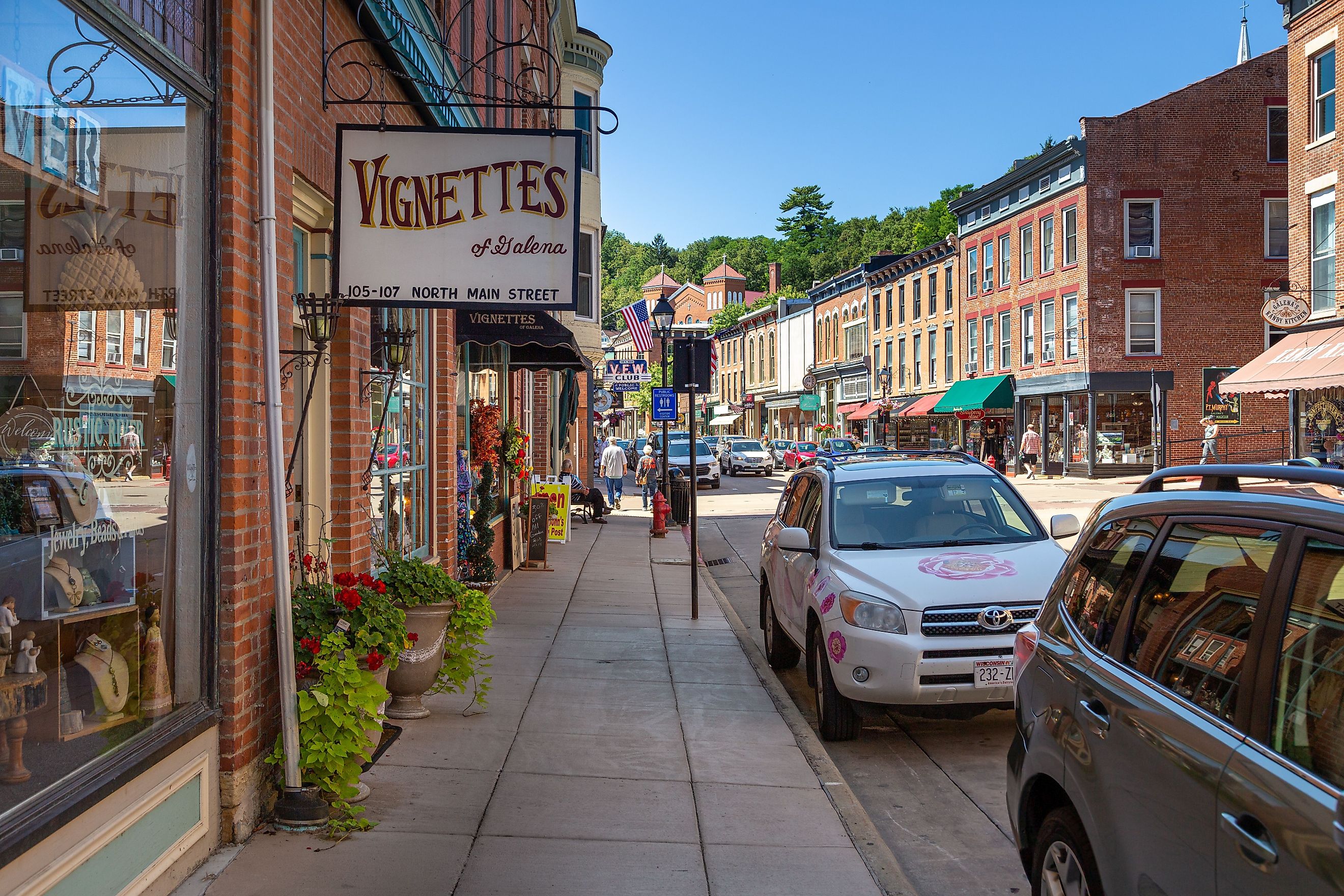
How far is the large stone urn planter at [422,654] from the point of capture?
6426 mm

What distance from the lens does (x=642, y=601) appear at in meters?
13.0

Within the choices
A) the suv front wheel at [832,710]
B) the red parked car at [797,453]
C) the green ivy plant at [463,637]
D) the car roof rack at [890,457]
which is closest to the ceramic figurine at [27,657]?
the green ivy plant at [463,637]

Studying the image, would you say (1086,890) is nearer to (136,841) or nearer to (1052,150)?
(136,841)

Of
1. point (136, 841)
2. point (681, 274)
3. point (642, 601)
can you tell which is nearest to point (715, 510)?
point (642, 601)

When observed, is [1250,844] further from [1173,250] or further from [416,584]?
[1173,250]

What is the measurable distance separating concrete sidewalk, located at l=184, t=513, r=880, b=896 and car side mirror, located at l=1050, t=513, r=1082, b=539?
2.10 metres

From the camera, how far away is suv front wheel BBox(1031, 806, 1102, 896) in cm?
326

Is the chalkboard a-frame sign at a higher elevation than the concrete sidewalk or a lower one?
higher

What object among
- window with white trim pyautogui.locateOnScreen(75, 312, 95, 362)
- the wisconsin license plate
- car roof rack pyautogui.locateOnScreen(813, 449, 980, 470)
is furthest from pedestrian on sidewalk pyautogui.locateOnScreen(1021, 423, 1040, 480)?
window with white trim pyautogui.locateOnScreen(75, 312, 95, 362)

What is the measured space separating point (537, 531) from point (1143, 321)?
2830 centimetres

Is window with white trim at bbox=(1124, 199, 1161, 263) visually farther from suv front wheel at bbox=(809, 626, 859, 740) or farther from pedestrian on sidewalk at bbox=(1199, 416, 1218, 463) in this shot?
suv front wheel at bbox=(809, 626, 859, 740)

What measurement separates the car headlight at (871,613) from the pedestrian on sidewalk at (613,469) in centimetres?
2136

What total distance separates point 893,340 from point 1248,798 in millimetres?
53865

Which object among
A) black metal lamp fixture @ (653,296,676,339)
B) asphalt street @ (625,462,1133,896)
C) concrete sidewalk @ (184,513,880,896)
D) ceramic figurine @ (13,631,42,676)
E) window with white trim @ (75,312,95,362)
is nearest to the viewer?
ceramic figurine @ (13,631,42,676)
